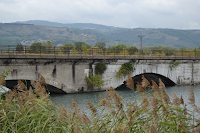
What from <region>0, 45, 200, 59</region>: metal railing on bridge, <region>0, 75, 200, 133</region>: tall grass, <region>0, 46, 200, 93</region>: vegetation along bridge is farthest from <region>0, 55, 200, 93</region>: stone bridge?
<region>0, 75, 200, 133</region>: tall grass

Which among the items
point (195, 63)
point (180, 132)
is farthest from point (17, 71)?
point (195, 63)

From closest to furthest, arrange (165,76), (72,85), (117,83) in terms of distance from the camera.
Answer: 1. (72,85)
2. (117,83)
3. (165,76)

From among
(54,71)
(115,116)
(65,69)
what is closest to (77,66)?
(65,69)

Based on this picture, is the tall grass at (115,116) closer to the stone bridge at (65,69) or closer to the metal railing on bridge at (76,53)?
the stone bridge at (65,69)

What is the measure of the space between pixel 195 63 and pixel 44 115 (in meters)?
26.0

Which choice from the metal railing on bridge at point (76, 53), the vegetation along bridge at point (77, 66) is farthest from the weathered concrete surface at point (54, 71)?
the metal railing on bridge at point (76, 53)

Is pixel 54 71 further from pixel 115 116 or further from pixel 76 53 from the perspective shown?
pixel 115 116

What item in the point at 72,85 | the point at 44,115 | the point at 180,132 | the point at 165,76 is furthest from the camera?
the point at 165,76

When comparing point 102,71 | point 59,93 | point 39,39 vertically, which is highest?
point 39,39

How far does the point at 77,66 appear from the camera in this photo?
20328 millimetres

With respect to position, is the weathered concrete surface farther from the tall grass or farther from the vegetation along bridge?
the tall grass

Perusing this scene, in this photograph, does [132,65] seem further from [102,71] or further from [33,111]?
[33,111]

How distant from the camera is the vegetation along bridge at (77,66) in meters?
18.2

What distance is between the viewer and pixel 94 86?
803 inches
